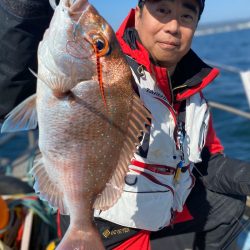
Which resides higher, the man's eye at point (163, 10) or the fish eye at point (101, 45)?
the man's eye at point (163, 10)

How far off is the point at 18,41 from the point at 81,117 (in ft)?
1.65

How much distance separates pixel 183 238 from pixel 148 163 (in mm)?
816

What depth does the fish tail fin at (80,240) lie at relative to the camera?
1654mm

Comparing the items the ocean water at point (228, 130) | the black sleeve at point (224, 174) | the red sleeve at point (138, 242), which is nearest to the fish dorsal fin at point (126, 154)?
the red sleeve at point (138, 242)

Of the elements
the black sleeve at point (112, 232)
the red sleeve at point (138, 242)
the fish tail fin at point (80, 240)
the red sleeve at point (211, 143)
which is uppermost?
the fish tail fin at point (80, 240)

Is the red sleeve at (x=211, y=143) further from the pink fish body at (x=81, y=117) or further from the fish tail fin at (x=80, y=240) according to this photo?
the fish tail fin at (x=80, y=240)

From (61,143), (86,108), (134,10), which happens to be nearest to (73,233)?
(61,143)

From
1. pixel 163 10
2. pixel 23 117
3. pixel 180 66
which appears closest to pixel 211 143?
pixel 180 66

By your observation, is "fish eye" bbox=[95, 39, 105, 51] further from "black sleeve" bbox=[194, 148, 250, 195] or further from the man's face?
"black sleeve" bbox=[194, 148, 250, 195]

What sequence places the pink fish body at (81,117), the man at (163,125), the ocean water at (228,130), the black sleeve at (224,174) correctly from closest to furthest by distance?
the pink fish body at (81,117)
the man at (163,125)
the black sleeve at (224,174)
the ocean water at (228,130)

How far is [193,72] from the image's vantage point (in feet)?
8.46

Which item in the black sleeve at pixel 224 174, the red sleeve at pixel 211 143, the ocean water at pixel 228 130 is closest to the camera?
the black sleeve at pixel 224 174

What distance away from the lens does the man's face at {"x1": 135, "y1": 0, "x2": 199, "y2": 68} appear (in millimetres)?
2217

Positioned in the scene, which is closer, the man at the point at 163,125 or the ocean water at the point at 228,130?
the man at the point at 163,125
